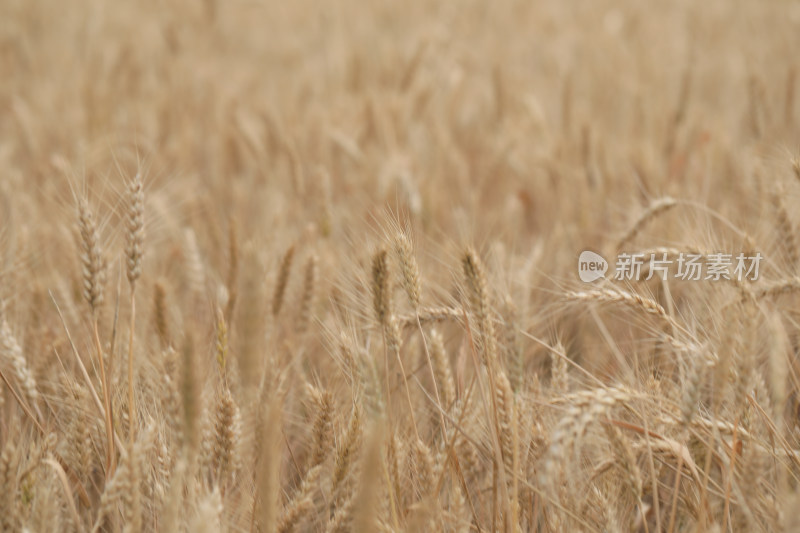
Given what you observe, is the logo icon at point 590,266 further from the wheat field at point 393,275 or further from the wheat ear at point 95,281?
the wheat ear at point 95,281

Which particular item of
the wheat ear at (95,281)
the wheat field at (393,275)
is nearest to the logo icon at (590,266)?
the wheat field at (393,275)

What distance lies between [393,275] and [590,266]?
57 cm

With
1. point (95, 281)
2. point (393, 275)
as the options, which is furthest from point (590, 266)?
point (95, 281)

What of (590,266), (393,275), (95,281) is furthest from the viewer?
(590,266)

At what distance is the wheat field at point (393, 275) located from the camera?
92 centimetres

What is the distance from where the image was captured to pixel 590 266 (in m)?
1.47

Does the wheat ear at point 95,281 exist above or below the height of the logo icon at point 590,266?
below

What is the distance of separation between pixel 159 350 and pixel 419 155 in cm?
174

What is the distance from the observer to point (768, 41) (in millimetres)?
4402

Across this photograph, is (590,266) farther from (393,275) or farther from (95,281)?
(95,281)

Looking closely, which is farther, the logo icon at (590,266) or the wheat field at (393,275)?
the logo icon at (590,266)

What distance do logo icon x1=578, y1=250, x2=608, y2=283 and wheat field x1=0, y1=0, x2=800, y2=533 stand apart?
0.24 feet

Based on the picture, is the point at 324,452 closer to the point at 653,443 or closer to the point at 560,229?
the point at 653,443

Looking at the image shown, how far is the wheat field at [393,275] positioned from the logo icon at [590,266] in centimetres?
7
